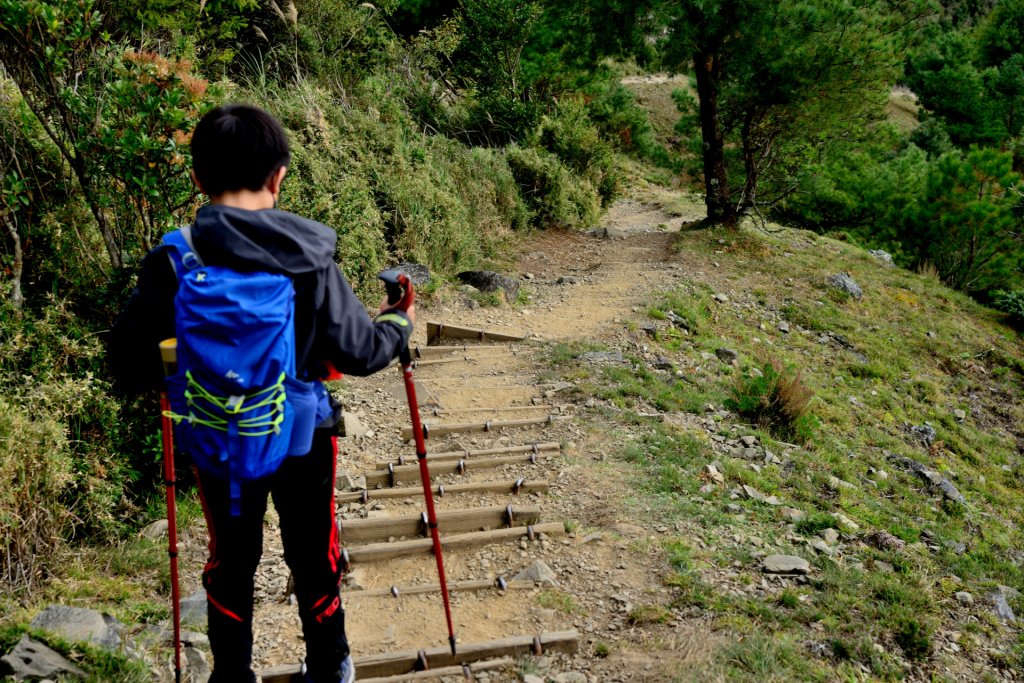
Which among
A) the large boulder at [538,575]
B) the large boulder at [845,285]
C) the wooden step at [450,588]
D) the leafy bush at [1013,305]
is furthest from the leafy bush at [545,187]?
the wooden step at [450,588]

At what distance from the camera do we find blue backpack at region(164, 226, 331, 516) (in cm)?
212

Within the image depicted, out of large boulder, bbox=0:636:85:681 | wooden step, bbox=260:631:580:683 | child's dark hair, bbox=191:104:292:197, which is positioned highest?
child's dark hair, bbox=191:104:292:197

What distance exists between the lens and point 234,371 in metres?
2.14

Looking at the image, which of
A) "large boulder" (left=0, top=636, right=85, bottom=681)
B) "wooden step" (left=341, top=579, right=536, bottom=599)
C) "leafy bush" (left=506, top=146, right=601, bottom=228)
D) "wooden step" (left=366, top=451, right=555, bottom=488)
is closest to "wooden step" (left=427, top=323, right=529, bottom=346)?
"wooden step" (left=366, top=451, right=555, bottom=488)

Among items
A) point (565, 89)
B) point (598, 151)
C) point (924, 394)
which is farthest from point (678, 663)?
point (565, 89)

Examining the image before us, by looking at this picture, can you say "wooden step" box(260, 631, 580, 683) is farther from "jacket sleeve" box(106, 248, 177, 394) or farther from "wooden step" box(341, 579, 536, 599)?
"jacket sleeve" box(106, 248, 177, 394)

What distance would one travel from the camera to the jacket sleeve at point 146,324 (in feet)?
7.48

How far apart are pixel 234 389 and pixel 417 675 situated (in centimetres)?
191

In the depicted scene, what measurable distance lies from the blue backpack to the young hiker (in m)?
0.04

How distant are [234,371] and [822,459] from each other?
629 centimetres

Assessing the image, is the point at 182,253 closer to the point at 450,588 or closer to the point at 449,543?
the point at 450,588

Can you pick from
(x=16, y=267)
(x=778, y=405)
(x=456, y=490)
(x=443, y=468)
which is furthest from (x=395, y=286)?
(x=778, y=405)

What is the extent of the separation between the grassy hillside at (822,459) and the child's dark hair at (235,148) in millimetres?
2952

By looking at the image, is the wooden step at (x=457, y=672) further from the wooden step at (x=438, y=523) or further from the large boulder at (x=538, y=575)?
the wooden step at (x=438, y=523)
